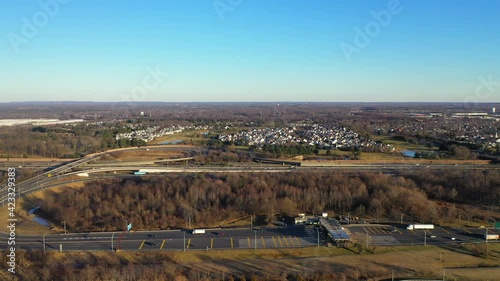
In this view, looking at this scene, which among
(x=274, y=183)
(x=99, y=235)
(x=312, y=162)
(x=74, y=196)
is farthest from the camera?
(x=312, y=162)

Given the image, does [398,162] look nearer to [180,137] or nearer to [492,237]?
[492,237]

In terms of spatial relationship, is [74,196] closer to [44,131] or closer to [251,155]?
[251,155]

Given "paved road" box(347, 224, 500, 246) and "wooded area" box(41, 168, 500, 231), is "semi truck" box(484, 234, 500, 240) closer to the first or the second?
"paved road" box(347, 224, 500, 246)

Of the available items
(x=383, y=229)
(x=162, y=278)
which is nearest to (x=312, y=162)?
(x=383, y=229)

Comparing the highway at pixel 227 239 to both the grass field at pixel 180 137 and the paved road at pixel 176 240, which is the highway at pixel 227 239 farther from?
the grass field at pixel 180 137

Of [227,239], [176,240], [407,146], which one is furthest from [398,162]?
[176,240]

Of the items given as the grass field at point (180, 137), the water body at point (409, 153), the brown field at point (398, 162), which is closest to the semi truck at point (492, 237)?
the brown field at point (398, 162)
